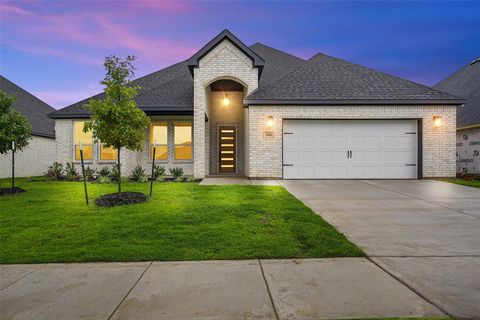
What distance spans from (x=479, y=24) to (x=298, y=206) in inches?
5042

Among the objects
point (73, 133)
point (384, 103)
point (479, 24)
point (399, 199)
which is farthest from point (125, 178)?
point (479, 24)

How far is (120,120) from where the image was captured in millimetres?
8039

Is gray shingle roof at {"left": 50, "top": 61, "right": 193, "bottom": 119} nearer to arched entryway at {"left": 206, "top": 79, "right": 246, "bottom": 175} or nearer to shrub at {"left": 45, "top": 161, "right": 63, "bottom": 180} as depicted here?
arched entryway at {"left": 206, "top": 79, "right": 246, "bottom": 175}

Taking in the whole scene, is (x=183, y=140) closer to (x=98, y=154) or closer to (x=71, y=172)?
(x=98, y=154)

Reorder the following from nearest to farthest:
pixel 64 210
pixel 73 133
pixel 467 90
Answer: pixel 64 210 < pixel 73 133 < pixel 467 90

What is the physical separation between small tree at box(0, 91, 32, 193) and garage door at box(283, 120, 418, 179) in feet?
35.1

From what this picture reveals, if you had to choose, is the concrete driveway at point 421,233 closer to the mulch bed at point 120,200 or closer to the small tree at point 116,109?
the mulch bed at point 120,200

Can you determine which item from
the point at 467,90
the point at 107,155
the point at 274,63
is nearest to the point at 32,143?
the point at 107,155

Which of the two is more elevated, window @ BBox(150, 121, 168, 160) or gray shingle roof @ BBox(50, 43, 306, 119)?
gray shingle roof @ BBox(50, 43, 306, 119)

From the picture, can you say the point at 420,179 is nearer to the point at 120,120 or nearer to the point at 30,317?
the point at 120,120

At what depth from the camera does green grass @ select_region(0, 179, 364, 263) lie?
4.20m

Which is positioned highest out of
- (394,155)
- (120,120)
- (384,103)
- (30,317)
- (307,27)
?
(307,27)

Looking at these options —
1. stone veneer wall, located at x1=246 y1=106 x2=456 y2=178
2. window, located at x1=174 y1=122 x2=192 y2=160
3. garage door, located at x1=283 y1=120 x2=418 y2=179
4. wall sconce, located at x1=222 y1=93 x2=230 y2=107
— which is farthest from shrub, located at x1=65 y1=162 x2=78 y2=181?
garage door, located at x1=283 y1=120 x2=418 y2=179

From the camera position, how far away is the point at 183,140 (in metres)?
15.8
